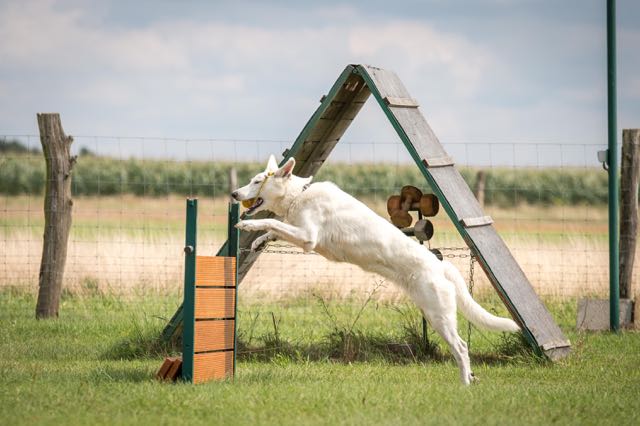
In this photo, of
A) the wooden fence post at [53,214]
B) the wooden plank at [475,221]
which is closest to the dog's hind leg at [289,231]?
the wooden plank at [475,221]

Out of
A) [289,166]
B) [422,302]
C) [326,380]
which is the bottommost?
[326,380]

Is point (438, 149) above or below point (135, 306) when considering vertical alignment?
above

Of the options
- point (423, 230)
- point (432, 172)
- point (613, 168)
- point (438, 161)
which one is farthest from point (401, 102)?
point (613, 168)

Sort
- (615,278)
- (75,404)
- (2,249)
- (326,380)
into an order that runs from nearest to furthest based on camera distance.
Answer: (75,404) < (326,380) < (615,278) < (2,249)

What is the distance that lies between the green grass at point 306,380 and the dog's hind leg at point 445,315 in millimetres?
282

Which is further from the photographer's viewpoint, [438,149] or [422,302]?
[438,149]

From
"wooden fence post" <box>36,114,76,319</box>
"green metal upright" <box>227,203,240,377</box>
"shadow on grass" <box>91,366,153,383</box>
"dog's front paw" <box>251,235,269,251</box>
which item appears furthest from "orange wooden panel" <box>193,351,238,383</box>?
"wooden fence post" <box>36,114,76,319</box>

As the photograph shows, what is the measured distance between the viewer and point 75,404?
6480 millimetres

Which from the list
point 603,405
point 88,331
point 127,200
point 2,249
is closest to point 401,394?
point 603,405

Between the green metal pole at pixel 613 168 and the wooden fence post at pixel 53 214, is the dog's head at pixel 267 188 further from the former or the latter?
the green metal pole at pixel 613 168

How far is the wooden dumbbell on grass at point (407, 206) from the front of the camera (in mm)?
9527

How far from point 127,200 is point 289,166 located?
28.4 metres

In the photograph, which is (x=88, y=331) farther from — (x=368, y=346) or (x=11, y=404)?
(x=11, y=404)

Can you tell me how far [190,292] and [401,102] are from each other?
3273mm
